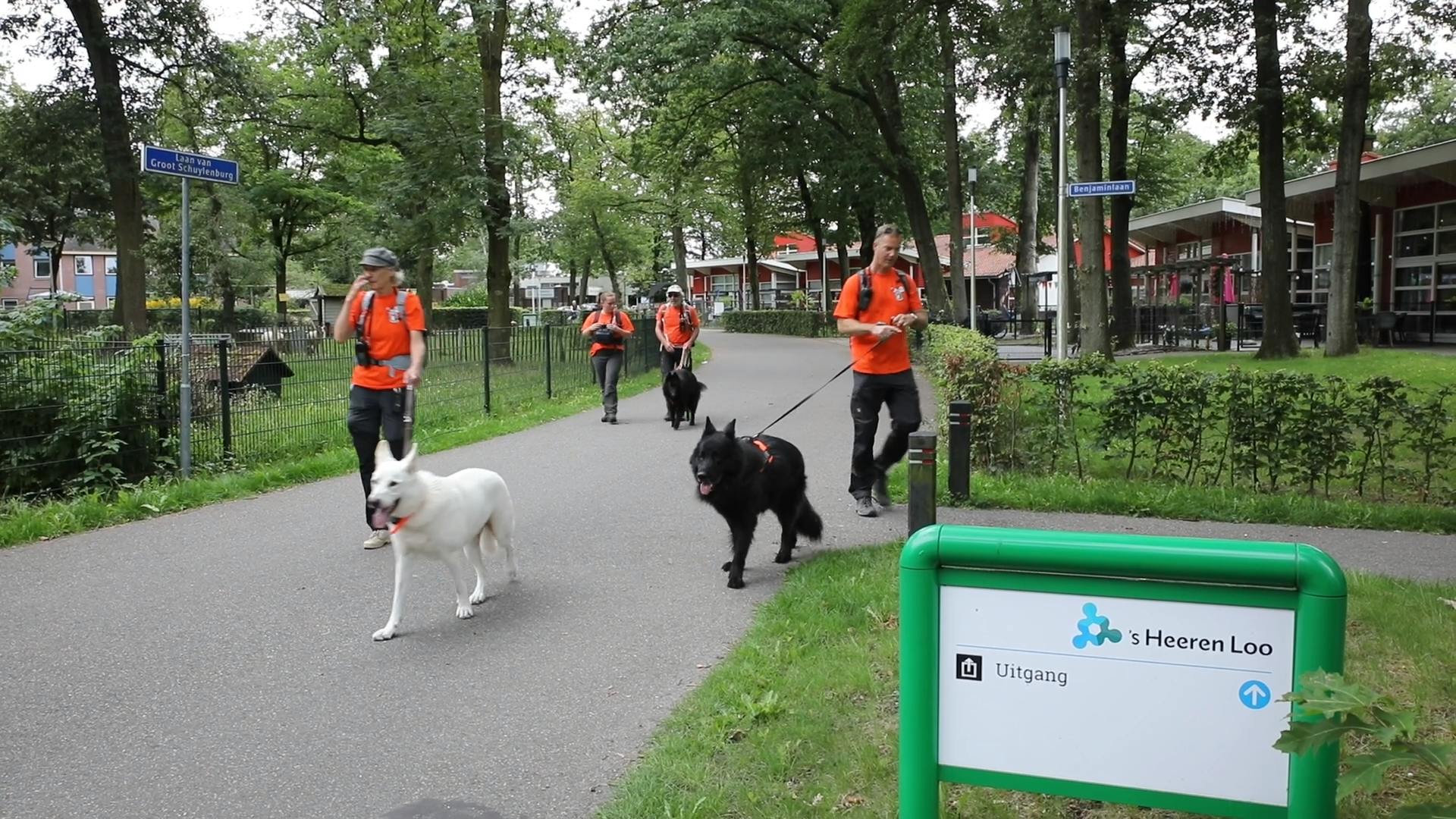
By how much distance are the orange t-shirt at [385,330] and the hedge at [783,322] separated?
37726mm

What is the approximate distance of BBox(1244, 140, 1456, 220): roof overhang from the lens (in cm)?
2348

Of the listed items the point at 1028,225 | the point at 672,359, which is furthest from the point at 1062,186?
the point at 1028,225

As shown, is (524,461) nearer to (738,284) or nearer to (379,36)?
(379,36)

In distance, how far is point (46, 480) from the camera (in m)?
9.16

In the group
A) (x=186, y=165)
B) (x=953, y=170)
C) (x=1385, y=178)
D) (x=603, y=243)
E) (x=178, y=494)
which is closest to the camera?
(x=186, y=165)

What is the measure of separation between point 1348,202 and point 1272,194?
131 centimetres

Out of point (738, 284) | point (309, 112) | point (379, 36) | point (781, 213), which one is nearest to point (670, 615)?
point (379, 36)

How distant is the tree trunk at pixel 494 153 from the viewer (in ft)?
78.4

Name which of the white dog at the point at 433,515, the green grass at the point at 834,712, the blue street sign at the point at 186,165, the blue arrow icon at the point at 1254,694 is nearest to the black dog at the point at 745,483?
the green grass at the point at 834,712

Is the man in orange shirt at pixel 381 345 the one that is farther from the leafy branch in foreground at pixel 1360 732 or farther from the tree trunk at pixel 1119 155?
the tree trunk at pixel 1119 155

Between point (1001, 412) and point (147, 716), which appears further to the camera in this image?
point (1001, 412)

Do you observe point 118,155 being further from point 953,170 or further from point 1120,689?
point 1120,689

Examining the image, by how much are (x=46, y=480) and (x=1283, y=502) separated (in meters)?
10.1

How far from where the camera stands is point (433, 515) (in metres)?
5.53
